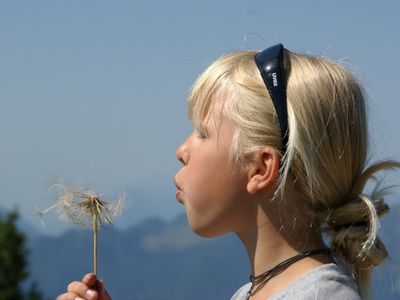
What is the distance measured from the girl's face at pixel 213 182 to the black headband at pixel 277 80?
0.53ft

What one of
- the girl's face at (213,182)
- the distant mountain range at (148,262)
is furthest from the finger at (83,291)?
the distant mountain range at (148,262)

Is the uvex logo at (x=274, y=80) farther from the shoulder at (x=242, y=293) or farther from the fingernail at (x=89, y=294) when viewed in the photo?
the fingernail at (x=89, y=294)

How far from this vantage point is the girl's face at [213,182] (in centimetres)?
310

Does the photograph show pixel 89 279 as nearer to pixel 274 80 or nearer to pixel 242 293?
pixel 242 293

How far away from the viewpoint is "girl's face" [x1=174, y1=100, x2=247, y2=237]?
10.2ft

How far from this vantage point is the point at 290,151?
118 inches

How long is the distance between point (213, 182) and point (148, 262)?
240 ft

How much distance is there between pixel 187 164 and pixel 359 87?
22.7 inches

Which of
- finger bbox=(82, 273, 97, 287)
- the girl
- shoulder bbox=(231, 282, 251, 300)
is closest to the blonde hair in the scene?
the girl

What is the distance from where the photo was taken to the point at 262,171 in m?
3.07

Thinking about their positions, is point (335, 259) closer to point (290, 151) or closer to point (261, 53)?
point (290, 151)

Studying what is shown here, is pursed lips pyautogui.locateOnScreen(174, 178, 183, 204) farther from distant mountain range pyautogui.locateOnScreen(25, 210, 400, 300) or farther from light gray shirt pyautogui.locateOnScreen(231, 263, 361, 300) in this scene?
distant mountain range pyautogui.locateOnScreen(25, 210, 400, 300)

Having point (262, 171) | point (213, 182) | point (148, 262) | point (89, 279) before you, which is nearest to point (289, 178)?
point (262, 171)

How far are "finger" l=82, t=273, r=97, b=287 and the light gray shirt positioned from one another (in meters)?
0.55
